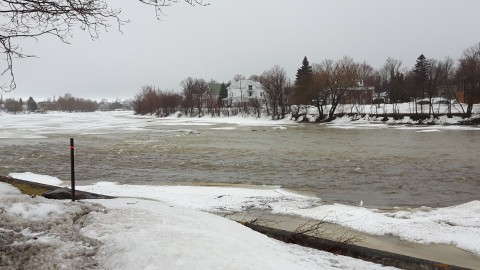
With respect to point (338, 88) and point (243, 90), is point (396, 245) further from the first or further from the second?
point (243, 90)

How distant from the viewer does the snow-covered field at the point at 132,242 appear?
3678 mm

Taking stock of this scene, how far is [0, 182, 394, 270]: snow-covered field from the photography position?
12.1 ft

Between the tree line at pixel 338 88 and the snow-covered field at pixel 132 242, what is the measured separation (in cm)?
5318

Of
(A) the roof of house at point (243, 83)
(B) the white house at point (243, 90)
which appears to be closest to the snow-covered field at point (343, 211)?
(B) the white house at point (243, 90)

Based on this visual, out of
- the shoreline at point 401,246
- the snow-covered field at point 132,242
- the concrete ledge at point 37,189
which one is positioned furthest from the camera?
the concrete ledge at point 37,189

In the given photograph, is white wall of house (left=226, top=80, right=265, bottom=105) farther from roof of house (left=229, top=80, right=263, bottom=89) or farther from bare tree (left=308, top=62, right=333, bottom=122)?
bare tree (left=308, top=62, right=333, bottom=122)

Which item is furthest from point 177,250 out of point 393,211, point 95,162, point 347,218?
point 95,162

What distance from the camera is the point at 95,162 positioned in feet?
64.1

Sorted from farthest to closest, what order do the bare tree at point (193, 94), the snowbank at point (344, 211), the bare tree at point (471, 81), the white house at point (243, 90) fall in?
the white house at point (243, 90) < the bare tree at point (193, 94) < the bare tree at point (471, 81) < the snowbank at point (344, 211)

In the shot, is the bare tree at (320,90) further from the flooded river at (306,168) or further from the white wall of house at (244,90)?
the white wall of house at (244,90)

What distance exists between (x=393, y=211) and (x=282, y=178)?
543 centimetres

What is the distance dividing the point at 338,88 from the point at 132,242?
6404 centimetres

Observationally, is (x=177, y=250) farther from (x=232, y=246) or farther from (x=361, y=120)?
(x=361, y=120)

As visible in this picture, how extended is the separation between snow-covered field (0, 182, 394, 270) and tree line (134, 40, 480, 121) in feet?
174
